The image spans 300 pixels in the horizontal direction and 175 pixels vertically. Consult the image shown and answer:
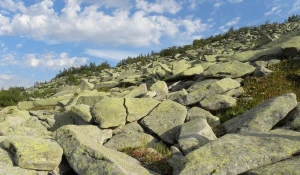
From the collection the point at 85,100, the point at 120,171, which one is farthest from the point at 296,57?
the point at 120,171

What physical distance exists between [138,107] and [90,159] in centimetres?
447

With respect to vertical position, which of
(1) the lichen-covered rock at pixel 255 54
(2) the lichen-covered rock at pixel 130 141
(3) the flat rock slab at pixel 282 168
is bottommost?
(2) the lichen-covered rock at pixel 130 141

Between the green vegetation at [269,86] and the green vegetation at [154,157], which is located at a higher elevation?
the green vegetation at [269,86]

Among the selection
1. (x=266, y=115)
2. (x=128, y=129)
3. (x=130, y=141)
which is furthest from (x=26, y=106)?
(x=266, y=115)

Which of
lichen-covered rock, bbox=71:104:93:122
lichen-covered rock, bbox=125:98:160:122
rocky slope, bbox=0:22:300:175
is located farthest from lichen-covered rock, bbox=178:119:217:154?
lichen-covered rock, bbox=71:104:93:122

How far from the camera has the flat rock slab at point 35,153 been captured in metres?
7.03

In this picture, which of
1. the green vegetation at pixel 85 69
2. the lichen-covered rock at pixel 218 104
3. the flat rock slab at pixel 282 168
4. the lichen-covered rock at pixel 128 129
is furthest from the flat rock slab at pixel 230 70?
the green vegetation at pixel 85 69

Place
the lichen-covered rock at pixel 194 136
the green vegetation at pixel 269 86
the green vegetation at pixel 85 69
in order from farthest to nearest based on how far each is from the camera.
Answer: the green vegetation at pixel 85 69, the green vegetation at pixel 269 86, the lichen-covered rock at pixel 194 136

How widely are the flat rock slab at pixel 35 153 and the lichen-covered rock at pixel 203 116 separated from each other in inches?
202

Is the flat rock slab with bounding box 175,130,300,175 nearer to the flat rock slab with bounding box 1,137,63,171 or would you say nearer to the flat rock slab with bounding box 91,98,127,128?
the flat rock slab with bounding box 1,137,63,171

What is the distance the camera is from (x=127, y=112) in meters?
10.9

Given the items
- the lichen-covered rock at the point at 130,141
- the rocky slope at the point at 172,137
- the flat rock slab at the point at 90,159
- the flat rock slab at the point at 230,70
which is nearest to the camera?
the rocky slope at the point at 172,137

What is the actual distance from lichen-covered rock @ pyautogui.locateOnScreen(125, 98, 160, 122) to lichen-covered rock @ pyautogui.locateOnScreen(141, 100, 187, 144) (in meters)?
0.30

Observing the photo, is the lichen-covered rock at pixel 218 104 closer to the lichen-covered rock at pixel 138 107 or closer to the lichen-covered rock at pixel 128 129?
the lichen-covered rock at pixel 138 107
